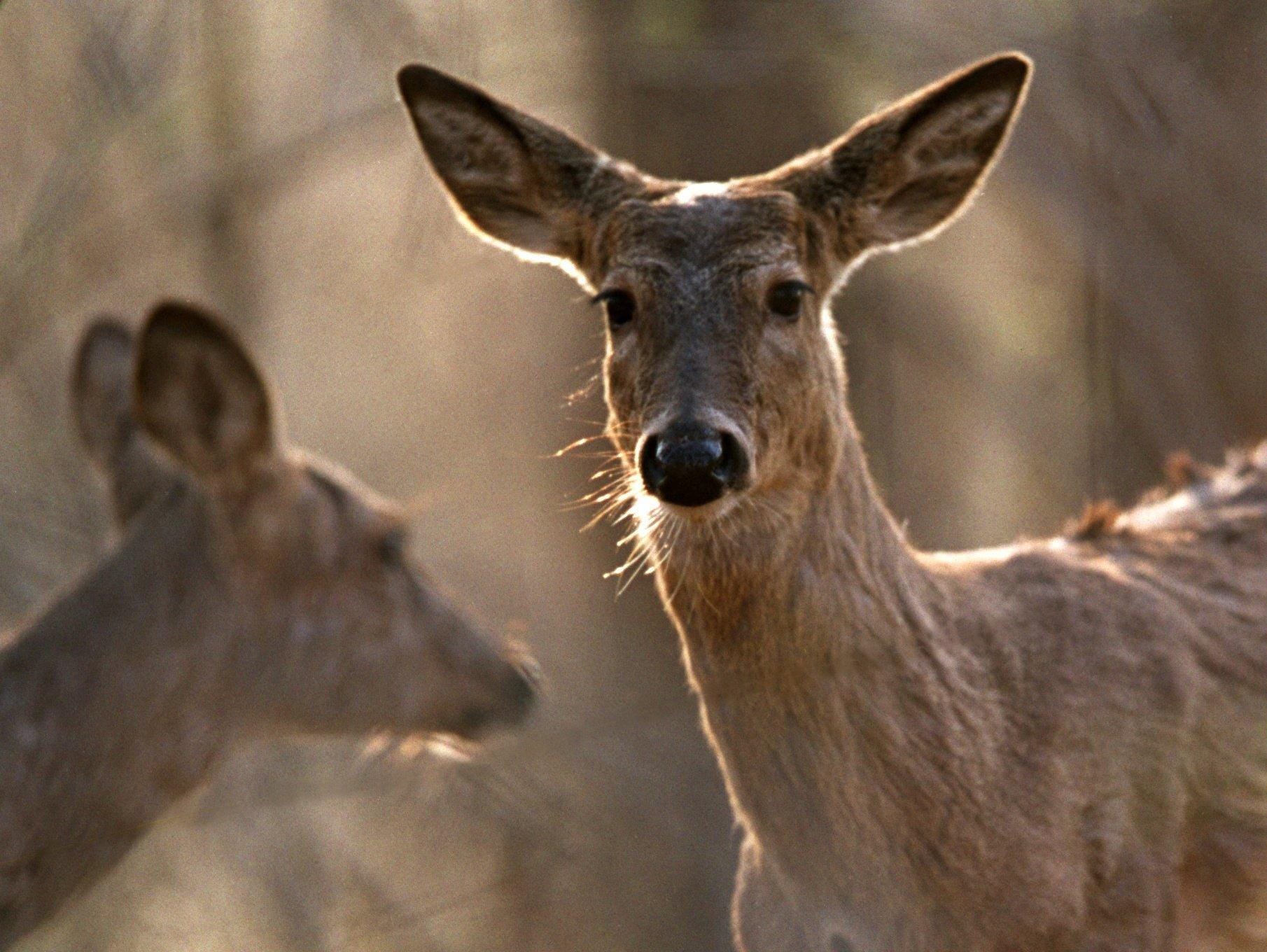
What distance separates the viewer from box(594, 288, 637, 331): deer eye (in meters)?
4.29

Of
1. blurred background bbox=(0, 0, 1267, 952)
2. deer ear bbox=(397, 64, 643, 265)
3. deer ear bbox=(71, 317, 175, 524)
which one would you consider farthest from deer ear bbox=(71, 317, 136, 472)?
deer ear bbox=(397, 64, 643, 265)

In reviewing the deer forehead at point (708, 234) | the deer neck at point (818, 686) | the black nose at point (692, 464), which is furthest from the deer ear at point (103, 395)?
the black nose at point (692, 464)

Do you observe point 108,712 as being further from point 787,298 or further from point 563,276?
point 563,276

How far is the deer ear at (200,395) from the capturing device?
5523 mm

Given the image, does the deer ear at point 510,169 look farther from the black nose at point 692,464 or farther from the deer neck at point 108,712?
the deer neck at point 108,712

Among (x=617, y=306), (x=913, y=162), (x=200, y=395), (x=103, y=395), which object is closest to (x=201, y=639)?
(x=200, y=395)

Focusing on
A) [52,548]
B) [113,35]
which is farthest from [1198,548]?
[52,548]

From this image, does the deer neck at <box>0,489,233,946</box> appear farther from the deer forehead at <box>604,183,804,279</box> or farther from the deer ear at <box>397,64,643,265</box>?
the deer forehead at <box>604,183,804,279</box>

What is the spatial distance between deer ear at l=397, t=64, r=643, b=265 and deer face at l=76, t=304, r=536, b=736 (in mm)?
1129

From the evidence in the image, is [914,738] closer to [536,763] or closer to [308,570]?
[308,570]

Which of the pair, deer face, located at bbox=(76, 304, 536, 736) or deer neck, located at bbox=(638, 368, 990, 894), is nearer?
deer neck, located at bbox=(638, 368, 990, 894)

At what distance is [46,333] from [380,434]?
5662 mm

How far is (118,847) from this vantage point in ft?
17.0

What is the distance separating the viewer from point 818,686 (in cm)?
411
